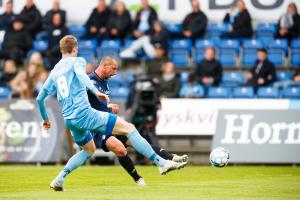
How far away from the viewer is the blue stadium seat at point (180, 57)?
24109mm

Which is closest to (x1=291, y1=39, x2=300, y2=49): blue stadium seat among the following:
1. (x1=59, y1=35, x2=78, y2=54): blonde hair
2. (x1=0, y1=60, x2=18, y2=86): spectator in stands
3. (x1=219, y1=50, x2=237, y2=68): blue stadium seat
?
(x1=219, y1=50, x2=237, y2=68): blue stadium seat

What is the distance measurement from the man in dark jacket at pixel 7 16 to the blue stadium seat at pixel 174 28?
15.5 feet

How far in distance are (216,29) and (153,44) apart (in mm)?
2272

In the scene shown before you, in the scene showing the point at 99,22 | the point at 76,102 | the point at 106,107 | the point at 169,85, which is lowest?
the point at 169,85

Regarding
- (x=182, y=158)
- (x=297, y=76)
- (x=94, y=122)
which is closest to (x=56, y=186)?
(x=94, y=122)

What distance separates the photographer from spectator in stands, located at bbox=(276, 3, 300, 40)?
76.6ft

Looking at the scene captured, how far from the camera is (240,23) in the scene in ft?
77.6

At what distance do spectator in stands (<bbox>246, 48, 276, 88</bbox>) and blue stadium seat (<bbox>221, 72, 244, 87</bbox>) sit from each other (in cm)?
48

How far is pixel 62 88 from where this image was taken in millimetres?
11750

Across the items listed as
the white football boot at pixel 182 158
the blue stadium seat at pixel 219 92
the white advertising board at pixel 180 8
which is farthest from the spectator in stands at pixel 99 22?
the white football boot at pixel 182 158

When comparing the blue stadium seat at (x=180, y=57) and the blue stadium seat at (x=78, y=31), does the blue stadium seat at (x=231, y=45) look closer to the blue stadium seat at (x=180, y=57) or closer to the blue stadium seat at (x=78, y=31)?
the blue stadium seat at (x=180, y=57)

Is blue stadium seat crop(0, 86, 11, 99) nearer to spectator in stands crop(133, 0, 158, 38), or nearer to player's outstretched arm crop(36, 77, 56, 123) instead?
spectator in stands crop(133, 0, 158, 38)

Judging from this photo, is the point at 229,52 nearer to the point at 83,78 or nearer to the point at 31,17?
the point at 31,17

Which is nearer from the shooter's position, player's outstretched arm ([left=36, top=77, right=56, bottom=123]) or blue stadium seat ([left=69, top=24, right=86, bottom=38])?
player's outstretched arm ([left=36, top=77, right=56, bottom=123])
